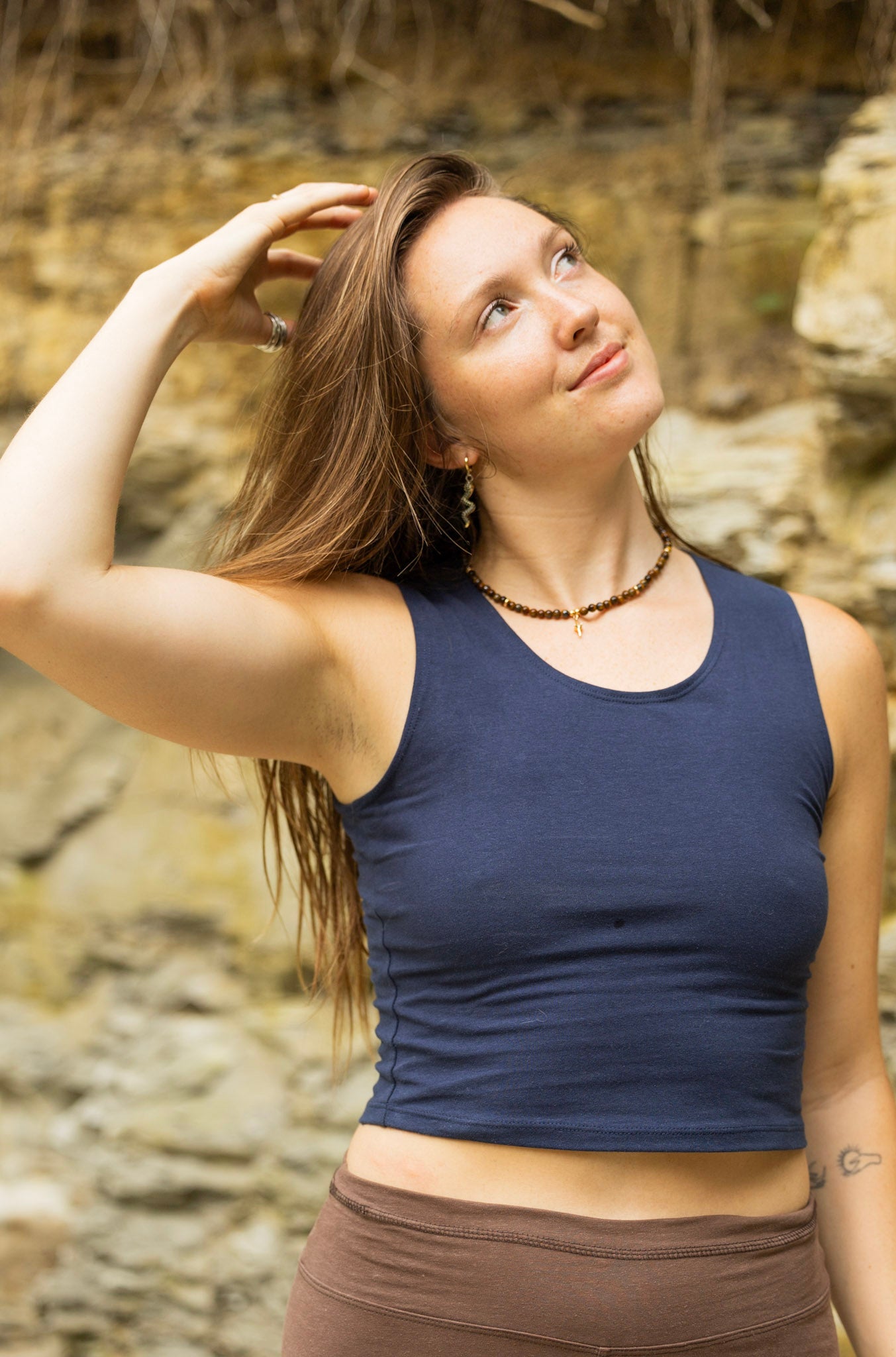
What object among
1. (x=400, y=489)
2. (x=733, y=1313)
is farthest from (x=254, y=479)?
(x=733, y=1313)

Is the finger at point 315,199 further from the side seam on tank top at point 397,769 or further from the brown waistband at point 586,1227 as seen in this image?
the brown waistband at point 586,1227

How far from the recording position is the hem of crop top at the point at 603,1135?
49.8 inches

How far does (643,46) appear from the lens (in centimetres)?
289

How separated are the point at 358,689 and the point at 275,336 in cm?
55

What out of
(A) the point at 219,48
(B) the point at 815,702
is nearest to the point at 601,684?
(B) the point at 815,702

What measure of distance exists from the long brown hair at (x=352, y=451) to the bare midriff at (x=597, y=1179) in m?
0.42

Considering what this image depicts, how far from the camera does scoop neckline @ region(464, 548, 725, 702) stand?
1404 mm

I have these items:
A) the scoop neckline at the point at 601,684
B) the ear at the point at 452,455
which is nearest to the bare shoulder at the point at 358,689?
the scoop neckline at the point at 601,684

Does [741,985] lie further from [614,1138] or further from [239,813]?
[239,813]

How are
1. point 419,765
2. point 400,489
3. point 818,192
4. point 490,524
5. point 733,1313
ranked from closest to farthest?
point 733,1313 → point 419,765 → point 400,489 → point 490,524 → point 818,192

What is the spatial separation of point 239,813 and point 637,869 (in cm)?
173

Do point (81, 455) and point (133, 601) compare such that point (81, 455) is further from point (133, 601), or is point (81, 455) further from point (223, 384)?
point (223, 384)

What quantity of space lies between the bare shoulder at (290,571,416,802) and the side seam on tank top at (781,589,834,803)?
18.8 inches

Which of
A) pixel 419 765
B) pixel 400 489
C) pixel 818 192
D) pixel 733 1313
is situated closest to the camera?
pixel 733 1313
